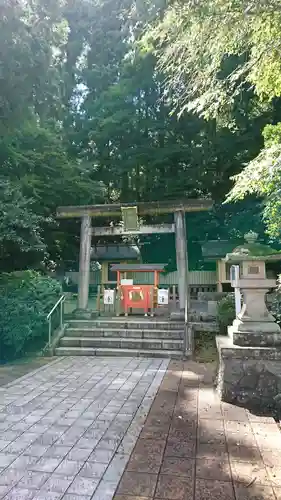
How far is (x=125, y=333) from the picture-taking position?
8.71 metres

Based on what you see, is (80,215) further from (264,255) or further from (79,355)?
(264,255)

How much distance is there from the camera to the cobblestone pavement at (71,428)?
8.52ft

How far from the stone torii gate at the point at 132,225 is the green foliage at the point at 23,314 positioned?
69.1 inches

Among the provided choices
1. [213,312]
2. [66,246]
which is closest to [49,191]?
[66,246]

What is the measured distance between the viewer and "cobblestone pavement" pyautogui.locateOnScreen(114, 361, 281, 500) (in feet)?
8.24

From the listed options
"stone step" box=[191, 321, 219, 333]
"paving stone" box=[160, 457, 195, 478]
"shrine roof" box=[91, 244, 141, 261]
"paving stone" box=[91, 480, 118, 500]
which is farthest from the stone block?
"shrine roof" box=[91, 244, 141, 261]

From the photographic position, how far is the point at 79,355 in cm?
793

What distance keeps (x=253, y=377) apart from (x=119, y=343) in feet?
13.6

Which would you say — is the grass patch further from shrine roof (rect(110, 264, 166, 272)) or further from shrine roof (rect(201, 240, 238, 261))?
shrine roof (rect(201, 240, 238, 261))

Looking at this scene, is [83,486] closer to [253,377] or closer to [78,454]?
[78,454]

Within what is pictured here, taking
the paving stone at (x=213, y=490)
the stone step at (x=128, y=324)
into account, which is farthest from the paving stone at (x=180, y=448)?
the stone step at (x=128, y=324)

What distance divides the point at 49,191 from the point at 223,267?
7696 mm

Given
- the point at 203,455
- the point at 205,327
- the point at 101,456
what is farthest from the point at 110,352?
the point at 203,455

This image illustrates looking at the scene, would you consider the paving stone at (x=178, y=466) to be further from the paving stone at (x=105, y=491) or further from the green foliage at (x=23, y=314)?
the green foliage at (x=23, y=314)
